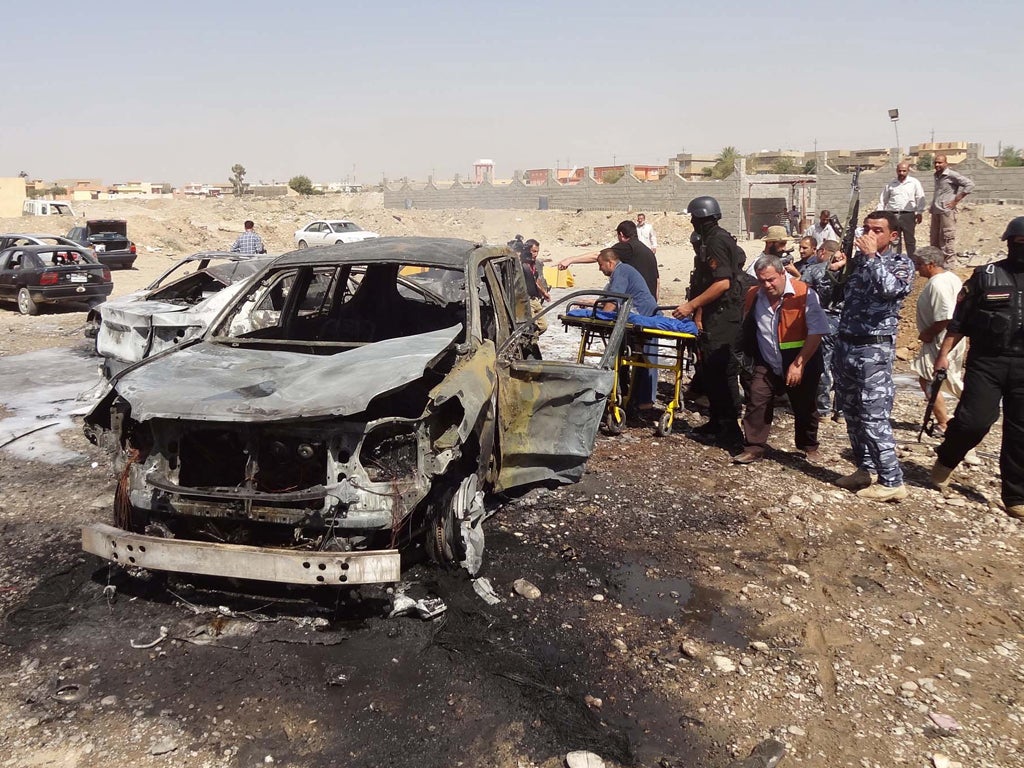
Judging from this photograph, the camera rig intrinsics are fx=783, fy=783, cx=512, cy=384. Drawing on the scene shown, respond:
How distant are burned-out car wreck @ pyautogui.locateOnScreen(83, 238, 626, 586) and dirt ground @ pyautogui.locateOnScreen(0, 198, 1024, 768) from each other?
0.40m

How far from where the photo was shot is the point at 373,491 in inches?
144

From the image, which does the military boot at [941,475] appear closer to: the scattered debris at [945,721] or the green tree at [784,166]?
the scattered debris at [945,721]

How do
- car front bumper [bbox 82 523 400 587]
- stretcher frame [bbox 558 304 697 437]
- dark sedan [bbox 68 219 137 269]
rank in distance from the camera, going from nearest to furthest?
car front bumper [bbox 82 523 400 587]
stretcher frame [bbox 558 304 697 437]
dark sedan [bbox 68 219 137 269]

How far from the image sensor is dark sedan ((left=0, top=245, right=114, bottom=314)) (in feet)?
48.4

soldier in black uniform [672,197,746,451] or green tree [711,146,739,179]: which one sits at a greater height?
green tree [711,146,739,179]

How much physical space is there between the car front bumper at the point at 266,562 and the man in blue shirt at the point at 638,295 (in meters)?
A: 4.29

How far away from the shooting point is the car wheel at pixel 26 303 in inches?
583

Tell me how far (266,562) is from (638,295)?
4779mm

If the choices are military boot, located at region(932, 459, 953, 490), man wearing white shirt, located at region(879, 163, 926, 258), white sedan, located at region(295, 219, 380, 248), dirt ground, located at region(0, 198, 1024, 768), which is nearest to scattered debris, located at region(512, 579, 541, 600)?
dirt ground, located at region(0, 198, 1024, 768)

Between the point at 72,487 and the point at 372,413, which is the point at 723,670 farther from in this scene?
the point at 72,487

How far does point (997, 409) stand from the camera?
5.21 meters

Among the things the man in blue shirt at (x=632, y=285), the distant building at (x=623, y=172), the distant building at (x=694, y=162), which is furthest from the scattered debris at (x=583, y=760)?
the distant building at (x=694, y=162)

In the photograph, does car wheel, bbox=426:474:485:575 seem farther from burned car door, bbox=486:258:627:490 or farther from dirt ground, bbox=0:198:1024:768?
burned car door, bbox=486:258:627:490

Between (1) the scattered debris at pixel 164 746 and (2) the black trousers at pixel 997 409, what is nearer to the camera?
(1) the scattered debris at pixel 164 746
